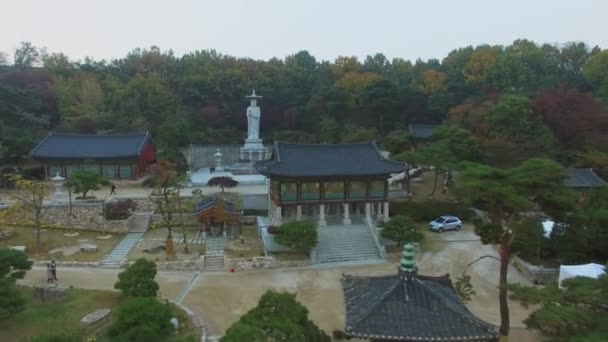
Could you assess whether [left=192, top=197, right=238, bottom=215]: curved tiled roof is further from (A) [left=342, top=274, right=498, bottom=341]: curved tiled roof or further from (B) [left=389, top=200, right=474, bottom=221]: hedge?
(A) [left=342, top=274, right=498, bottom=341]: curved tiled roof

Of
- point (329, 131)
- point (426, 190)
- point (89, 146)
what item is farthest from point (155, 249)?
point (329, 131)

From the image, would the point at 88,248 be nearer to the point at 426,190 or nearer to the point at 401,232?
the point at 401,232

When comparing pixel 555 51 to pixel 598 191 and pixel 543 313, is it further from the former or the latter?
pixel 543 313

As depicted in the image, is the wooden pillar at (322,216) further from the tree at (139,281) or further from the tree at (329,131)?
the tree at (329,131)

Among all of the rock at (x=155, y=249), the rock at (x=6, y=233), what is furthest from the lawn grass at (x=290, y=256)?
the rock at (x=6, y=233)

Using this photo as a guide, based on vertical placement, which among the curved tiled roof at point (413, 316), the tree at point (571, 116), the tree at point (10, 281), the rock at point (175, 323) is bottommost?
the rock at point (175, 323)

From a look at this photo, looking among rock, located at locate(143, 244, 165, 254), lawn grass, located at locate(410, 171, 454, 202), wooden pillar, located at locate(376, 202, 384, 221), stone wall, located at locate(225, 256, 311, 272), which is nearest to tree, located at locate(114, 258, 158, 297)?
stone wall, located at locate(225, 256, 311, 272)
